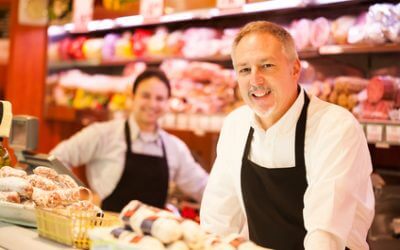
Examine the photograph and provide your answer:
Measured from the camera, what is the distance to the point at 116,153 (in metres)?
4.43

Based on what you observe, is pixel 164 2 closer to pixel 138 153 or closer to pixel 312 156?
pixel 138 153

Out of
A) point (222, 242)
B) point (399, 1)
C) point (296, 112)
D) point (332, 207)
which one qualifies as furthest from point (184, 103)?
point (222, 242)

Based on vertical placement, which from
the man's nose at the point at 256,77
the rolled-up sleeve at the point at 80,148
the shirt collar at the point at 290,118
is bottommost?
the rolled-up sleeve at the point at 80,148

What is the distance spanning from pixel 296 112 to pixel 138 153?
208 centimetres

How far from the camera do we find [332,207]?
2182 millimetres

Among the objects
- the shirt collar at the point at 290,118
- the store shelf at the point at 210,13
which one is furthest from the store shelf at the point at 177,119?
the shirt collar at the point at 290,118

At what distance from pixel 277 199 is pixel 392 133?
1.01 metres

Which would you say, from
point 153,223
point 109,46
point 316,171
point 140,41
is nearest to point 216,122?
point 140,41

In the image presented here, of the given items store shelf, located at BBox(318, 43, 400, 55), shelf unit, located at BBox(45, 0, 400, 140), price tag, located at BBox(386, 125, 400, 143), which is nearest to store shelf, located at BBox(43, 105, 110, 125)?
shelf unit, located at BBox(45, 0, 400, 140)

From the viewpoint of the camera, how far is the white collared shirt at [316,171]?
221cm

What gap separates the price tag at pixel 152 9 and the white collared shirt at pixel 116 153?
0.79 m

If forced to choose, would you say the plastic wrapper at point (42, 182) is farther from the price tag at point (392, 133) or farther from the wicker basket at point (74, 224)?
the price tag at point (392, 133)

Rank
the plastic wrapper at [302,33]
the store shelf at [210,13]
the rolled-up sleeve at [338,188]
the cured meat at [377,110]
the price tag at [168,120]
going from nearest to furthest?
the rolled-up sleeve at [338,188] → the cured meat at [377,110] → the store shelf at [210,13] → the plastic wrapper at [302,33] → the price tag at [168,120]

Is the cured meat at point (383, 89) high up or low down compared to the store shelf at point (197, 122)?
up
